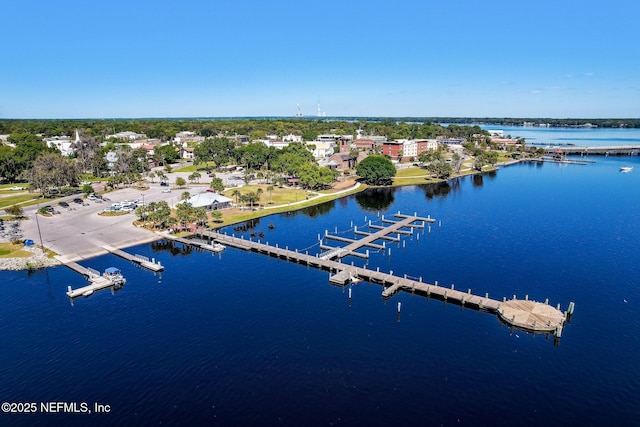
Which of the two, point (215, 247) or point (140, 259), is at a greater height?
point (140, 259)

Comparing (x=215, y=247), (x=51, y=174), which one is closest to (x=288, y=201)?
A: (x=215, y=247)

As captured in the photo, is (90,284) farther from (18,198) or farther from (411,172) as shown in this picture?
(411,172)

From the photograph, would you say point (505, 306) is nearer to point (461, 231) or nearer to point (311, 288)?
point (311, 288)

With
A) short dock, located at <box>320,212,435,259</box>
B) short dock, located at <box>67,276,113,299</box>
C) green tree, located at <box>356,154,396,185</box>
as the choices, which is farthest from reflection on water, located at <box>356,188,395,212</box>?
short dock, located at <box>67,276,113,299</box>

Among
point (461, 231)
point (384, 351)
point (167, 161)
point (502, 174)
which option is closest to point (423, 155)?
point (502, 174)

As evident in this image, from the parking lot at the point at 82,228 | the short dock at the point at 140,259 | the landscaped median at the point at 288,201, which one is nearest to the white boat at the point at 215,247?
the short dock at the point at 140,259

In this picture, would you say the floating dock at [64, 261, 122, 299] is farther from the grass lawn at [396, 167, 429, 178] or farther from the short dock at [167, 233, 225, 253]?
the grass lawn at [396, 167, 429, 178]

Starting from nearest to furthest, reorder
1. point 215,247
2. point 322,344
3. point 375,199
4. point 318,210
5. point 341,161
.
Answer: point 322,344
point 215,247
point 318,210
point 375,199
point 341,161
